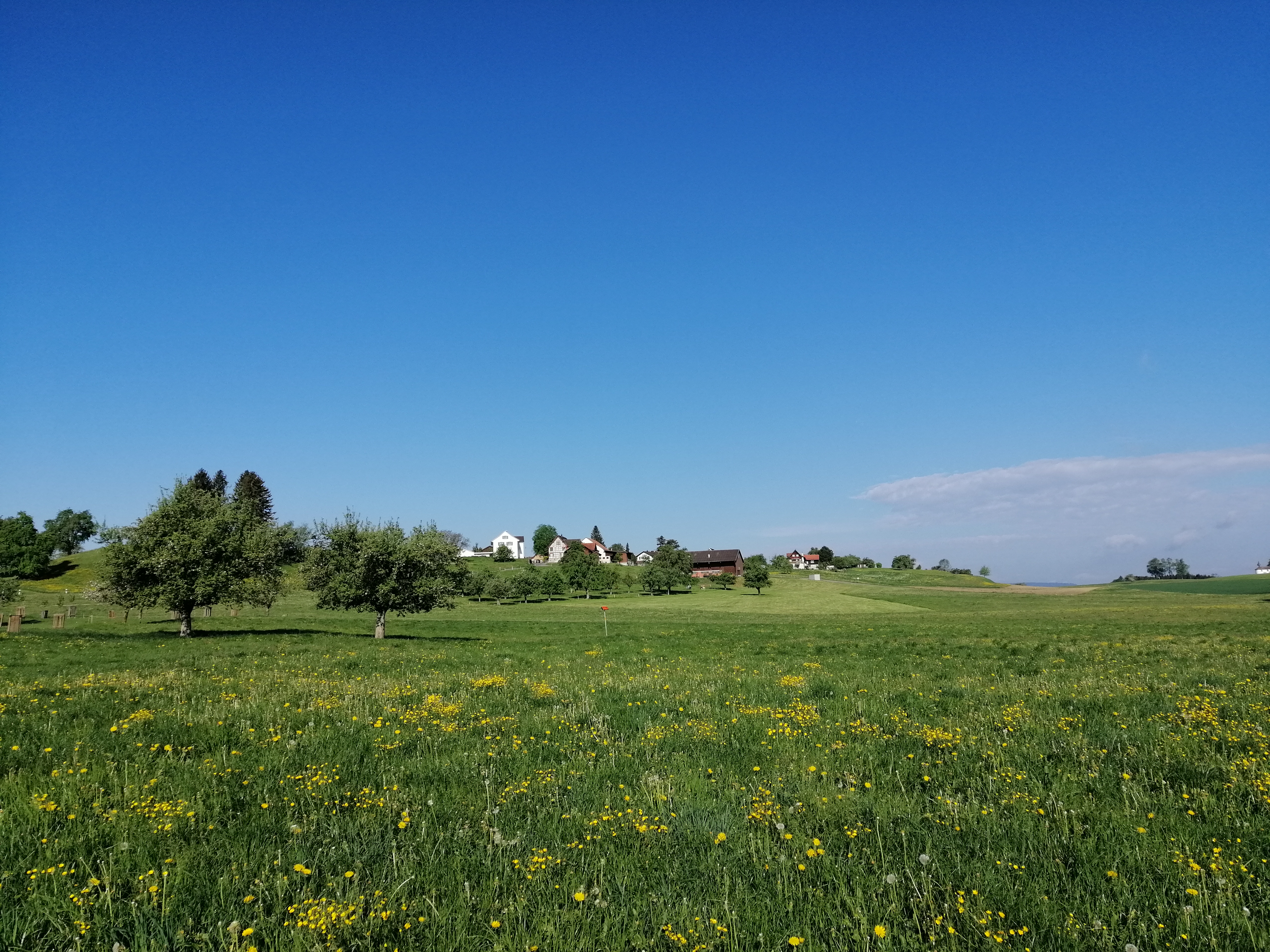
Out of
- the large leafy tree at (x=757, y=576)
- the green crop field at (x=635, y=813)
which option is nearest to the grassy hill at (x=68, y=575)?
the large leafy tree at (x=757, y=576)

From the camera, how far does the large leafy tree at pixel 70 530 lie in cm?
16062

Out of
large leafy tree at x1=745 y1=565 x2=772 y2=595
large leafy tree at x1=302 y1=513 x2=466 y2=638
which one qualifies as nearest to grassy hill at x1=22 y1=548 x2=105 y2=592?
large leafy tree at x1=302 y1=513 x2=466 y2=638

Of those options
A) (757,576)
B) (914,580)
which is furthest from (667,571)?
(914,580)

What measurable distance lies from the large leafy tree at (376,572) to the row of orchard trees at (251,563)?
0.07 meters

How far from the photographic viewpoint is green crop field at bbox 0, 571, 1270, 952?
16.0 ft

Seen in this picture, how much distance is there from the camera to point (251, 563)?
44.7 meters

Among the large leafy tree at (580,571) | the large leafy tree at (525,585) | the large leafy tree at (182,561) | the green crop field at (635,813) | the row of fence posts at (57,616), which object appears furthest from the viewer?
the large leafy tree at (580,571)

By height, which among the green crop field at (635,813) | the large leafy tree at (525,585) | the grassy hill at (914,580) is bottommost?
the grassy hill at (914,580)

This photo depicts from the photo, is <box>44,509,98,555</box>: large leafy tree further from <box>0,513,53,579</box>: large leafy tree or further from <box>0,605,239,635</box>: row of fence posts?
<box>0,605,239,635</box>: row of fence posts

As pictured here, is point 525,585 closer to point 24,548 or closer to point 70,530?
point 24,548

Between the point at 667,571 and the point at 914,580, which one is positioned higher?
the point at 667,571

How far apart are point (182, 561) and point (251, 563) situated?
3.96 m

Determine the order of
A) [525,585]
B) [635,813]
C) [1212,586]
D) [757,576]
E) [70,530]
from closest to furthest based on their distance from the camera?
[635,813] → [525,585] → [757,576] → [1212,586] → [70,530]

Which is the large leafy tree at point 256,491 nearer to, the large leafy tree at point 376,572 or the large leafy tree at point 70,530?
the large leafy tree at point 70,530
